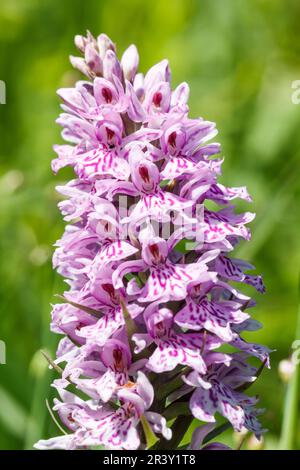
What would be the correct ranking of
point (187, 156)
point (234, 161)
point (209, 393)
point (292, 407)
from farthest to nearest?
1. point (234, 161)
2. point (292, 407)
3. point (187, 156)
4. point (209, 393)

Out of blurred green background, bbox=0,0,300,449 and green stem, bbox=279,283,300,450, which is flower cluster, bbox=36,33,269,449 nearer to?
green stem, bbox=279,283,300,450

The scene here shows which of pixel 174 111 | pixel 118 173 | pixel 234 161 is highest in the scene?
pixel 234 161

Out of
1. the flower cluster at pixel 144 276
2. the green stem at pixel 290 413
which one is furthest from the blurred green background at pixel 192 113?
the flower cluster at pixel 144 276

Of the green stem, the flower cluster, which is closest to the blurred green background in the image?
the green stem

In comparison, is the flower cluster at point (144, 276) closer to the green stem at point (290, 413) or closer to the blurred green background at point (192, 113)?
the green stem at point (290, 413)

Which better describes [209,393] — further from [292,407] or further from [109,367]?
[292,407]

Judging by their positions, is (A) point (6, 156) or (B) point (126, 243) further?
(A) point (6, 156)

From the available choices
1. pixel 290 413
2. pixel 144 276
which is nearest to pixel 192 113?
pixel 290 413
